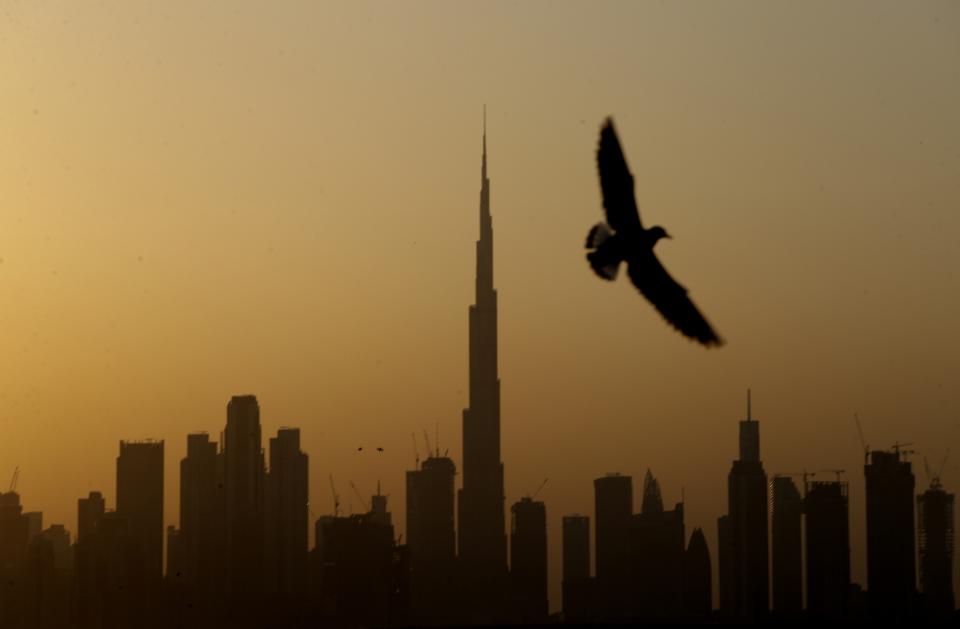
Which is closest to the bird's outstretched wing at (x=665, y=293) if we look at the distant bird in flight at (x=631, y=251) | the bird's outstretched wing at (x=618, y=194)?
the distant bird in flight at (x=631, y=251)

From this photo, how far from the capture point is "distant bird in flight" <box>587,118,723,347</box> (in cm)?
3944

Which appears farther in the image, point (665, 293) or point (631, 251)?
point (665, 293)

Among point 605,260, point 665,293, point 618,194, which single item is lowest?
point 665,293

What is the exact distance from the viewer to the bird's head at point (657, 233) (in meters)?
39.6

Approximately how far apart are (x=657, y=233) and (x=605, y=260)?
4.10 feet

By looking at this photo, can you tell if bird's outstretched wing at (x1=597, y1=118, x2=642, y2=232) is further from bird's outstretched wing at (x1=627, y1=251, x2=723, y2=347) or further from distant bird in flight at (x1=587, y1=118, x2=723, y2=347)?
bird's outstretched wing at (x1=627, y1=251, x2=723, y2=347)

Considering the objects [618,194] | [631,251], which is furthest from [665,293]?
[618,194]

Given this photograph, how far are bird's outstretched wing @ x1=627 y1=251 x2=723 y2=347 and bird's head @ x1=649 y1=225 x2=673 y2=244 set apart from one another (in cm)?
32

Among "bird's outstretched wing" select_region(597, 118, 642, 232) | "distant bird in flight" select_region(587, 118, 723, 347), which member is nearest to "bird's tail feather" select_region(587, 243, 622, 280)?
"distant bird in flight" select_region(587, 118, 723, 347)

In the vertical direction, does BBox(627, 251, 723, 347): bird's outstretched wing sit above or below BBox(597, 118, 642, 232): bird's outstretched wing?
below

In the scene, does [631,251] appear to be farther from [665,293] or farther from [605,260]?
[665,293]

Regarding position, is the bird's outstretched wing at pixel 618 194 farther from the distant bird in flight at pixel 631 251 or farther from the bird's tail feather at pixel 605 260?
Result: the bird's tail feather at pixel 605 260

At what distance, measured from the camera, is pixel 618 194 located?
39.8 meters

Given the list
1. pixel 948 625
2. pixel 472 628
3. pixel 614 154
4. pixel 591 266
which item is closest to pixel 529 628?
pixel 472 628
